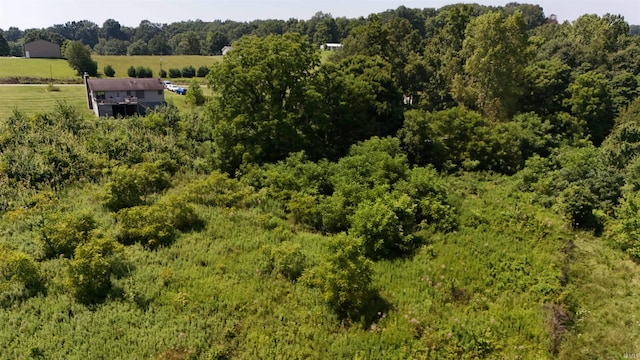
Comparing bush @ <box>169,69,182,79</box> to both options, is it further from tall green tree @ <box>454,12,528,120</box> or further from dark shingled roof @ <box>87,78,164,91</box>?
tall green tree @ <box>454,12,528,120</box>

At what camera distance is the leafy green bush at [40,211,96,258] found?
15.1 meters

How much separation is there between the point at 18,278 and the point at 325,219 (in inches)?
445

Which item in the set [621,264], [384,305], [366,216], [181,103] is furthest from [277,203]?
[181,103]

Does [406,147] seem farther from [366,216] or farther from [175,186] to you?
[175,186]

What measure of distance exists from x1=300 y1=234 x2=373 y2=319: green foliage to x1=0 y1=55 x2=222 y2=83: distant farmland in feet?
140

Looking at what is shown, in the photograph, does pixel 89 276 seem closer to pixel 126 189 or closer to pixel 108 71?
pixel 126 189

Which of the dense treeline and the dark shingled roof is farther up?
the dark shingled roof

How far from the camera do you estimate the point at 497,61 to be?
30453mm

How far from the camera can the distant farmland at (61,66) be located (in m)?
52.6

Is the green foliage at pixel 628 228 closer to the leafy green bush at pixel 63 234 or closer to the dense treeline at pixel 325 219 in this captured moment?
the dense treeline at pixel 325 219

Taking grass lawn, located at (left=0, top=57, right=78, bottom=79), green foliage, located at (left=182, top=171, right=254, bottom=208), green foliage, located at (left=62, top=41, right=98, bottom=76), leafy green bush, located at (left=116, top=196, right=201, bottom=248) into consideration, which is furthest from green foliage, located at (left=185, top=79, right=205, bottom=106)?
grass lawn, located at (left=0, top=57, right=78, bottom=79)

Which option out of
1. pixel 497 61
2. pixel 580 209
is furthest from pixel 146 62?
pixel 580 209

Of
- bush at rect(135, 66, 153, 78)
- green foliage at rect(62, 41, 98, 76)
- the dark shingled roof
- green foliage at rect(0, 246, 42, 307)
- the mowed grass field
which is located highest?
green foliage at rect(62, 41, 98, 76)

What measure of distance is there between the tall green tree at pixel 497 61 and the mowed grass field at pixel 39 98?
26.7 meters
